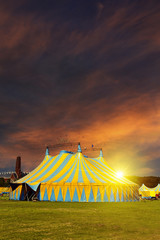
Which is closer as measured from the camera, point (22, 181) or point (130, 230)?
point (130, 230)

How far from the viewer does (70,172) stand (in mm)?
26875

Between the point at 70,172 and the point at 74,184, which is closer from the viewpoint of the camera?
the point at 74,184

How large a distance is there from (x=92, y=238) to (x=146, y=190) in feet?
122

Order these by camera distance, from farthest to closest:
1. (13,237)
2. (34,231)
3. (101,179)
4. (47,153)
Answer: (47,153) < (101,179) < (34,231) < (13,237)

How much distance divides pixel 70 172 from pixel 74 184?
292cm

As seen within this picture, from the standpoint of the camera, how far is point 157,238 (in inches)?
298

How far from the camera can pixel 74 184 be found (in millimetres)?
24062

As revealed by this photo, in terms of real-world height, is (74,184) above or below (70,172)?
below

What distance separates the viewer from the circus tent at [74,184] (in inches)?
943

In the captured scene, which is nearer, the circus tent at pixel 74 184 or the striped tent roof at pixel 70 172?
the circus tent at pixel 74 184

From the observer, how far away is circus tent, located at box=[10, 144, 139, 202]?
78.6ft

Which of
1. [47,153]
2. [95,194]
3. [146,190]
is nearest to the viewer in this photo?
[95,194]

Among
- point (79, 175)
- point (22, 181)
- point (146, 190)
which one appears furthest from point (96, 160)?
point (146, 190)

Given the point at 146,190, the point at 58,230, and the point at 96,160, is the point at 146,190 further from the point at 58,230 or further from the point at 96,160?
the point at 58,230
